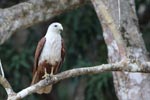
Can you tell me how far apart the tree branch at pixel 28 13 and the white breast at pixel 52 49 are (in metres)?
0.63

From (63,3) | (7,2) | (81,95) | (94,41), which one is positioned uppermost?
(63,3)

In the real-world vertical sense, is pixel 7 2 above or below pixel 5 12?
below

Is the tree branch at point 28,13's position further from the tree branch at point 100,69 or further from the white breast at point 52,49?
the tree branch at point 100,69

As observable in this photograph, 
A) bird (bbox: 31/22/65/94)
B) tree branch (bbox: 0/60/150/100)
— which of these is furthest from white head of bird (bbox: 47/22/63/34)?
tree branch (bbox: 0/60/150/100)

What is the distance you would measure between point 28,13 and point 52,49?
0.91m

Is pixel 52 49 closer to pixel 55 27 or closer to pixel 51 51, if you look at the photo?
pixel 51 51

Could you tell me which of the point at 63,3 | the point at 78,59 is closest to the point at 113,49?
the point at 63,3

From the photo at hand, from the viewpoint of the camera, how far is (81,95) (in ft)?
33.0

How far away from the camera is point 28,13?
23.2ft

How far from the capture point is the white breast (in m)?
6.27

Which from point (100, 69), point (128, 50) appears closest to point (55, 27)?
point (128, 50)

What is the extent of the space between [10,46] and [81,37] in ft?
3.26

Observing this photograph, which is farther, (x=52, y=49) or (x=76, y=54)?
(x=76, y=54)

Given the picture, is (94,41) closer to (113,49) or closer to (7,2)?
(7,2)
